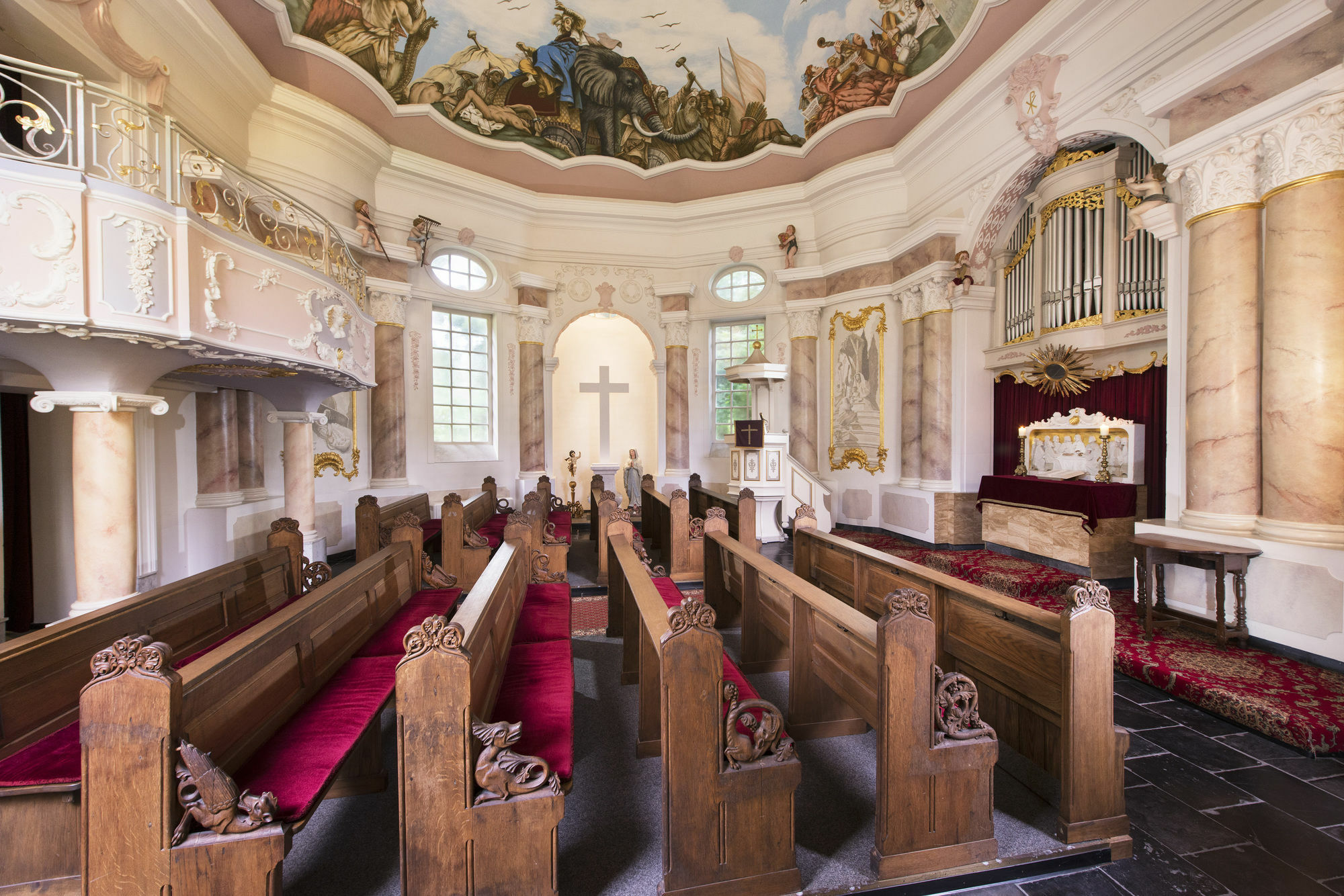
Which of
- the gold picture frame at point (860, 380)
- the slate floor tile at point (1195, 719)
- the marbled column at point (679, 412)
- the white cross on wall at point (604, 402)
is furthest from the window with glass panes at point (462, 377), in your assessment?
the slate floor tile at point (1195, 719)

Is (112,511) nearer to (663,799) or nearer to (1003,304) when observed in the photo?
(663,799)

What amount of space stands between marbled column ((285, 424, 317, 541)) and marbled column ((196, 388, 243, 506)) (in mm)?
559

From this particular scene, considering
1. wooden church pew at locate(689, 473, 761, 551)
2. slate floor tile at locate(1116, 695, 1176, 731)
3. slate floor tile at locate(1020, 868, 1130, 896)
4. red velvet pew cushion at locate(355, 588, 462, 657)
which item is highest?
wooden church pew at locate(689, 473, 761, 551)

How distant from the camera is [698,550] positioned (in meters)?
6.20

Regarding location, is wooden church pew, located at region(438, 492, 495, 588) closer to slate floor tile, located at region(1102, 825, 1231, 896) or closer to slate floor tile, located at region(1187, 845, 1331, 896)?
slate floor tile, located at region(1102, 825, 1231, 896)

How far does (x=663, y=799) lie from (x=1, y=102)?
482 cm

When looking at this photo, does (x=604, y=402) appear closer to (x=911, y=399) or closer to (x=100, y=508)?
(x=911, y=399)

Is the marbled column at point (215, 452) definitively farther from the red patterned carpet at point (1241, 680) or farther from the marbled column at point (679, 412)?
the red patterned carpet at point (1241, 680)

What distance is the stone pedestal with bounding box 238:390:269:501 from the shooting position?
7.03 metres

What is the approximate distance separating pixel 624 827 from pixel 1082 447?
6.68m

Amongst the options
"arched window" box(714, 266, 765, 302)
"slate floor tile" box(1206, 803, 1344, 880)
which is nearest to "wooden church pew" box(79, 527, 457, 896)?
"slate floor tile" box(1206, 803, 1344, 880)

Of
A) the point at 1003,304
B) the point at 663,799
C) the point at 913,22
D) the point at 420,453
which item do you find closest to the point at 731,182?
the point at 913,22

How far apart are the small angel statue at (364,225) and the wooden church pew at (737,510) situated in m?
6.03

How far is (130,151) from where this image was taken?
4852 mm
